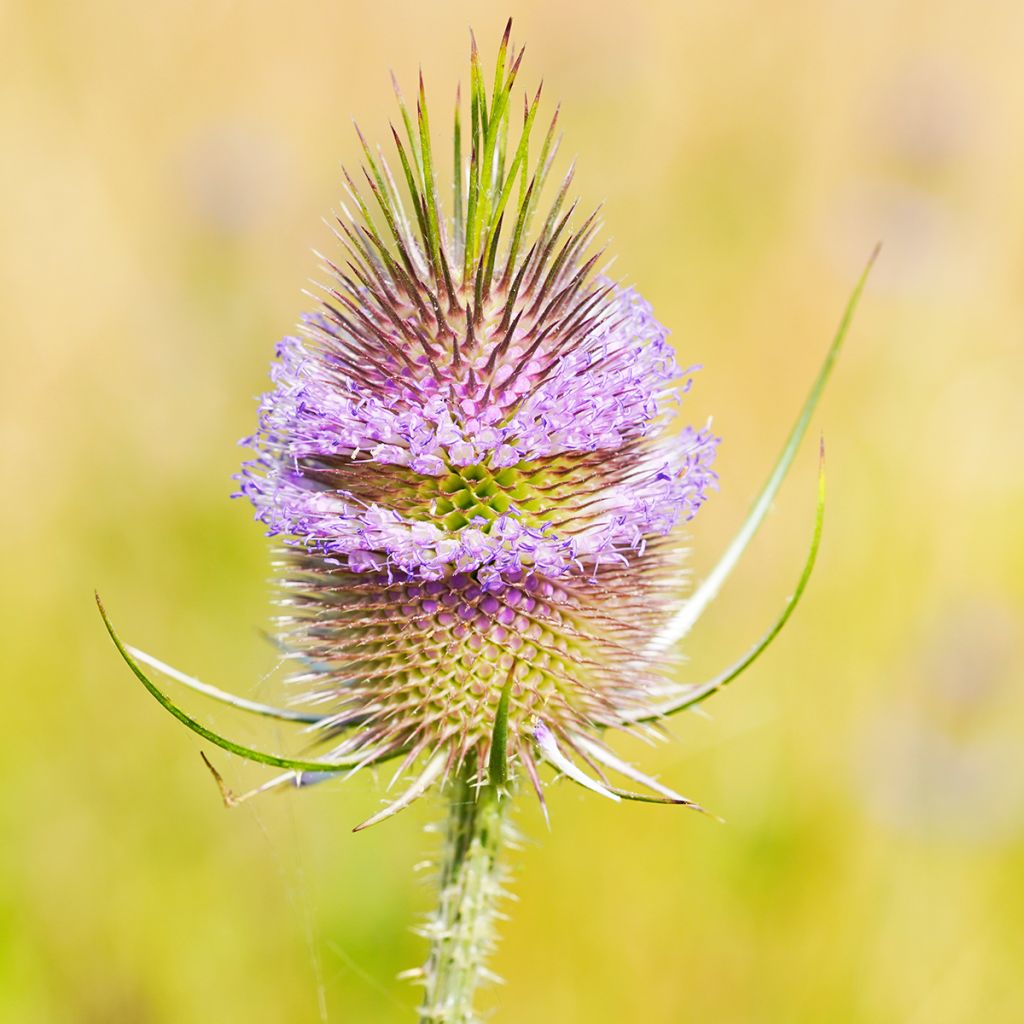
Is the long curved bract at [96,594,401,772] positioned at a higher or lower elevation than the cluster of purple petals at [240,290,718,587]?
lower

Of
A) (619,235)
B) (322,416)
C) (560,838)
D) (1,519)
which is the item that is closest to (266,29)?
(619,235)

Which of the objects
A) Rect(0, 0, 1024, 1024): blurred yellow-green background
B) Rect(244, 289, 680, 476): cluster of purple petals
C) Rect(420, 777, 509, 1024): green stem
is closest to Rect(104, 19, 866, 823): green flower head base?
Rect(244, 289, 680, 476): cluster of purple petals

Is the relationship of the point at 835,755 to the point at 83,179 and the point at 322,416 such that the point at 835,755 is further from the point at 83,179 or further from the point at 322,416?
the point at 83,179

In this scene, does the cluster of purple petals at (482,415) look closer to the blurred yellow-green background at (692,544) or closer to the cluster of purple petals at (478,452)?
the cluster of purple petals at (478,452)

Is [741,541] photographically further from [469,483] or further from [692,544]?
[692,544]

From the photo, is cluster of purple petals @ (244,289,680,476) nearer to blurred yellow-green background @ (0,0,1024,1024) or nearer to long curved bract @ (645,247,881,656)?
long curved bract @ (645,247,881,656)
